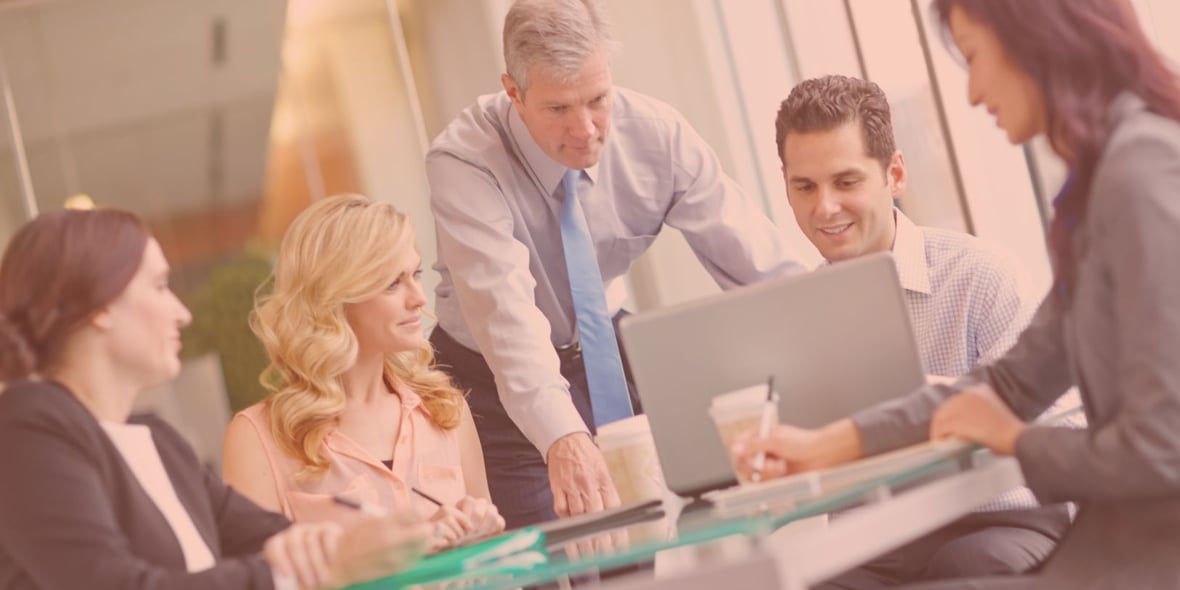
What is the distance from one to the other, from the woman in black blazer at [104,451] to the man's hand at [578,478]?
68 cm

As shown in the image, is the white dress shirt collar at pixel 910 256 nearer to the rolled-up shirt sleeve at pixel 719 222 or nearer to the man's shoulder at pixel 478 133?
the rolled-up shirt sleeve at pixel 719 222

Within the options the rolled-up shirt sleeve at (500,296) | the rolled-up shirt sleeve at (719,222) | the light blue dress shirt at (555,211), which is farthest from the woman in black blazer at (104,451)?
the rolled-up shirt sleeve at (719,222)

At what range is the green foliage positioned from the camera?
21.9ft

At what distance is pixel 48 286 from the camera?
64.4 inches

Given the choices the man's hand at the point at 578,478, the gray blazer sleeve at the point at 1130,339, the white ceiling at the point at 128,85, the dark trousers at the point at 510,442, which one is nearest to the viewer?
the gray blazer sleeve at the point at 1130,339

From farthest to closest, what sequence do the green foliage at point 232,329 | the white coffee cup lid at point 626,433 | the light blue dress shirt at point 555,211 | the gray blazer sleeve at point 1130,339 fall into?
the green foliage at point 232,329 < the light blue dress shirt at point 555,211 < the white coffee cup lid at point 626,433 < the gray blazer sleeve at point 1130,339

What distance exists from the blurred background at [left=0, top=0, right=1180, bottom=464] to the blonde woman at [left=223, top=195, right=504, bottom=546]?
165 cm

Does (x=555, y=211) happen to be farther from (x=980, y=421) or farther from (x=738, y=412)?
(x=980, y=421)

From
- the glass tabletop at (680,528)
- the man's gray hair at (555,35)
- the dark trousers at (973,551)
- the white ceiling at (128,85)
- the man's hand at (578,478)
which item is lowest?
the dark trousers at (973,551)

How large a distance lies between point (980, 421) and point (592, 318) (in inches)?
53.6

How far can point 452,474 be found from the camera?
2.64 meters

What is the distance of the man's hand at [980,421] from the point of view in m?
1.60

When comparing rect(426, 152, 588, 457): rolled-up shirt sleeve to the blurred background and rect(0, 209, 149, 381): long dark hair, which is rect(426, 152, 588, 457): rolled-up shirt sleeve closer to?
rect(0, 209, 149, 381): long dark hair

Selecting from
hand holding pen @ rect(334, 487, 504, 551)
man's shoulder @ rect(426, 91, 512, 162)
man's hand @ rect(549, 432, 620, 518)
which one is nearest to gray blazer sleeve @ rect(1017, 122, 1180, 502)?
hand holding pen @ rect(334, 487, 504, 551)
